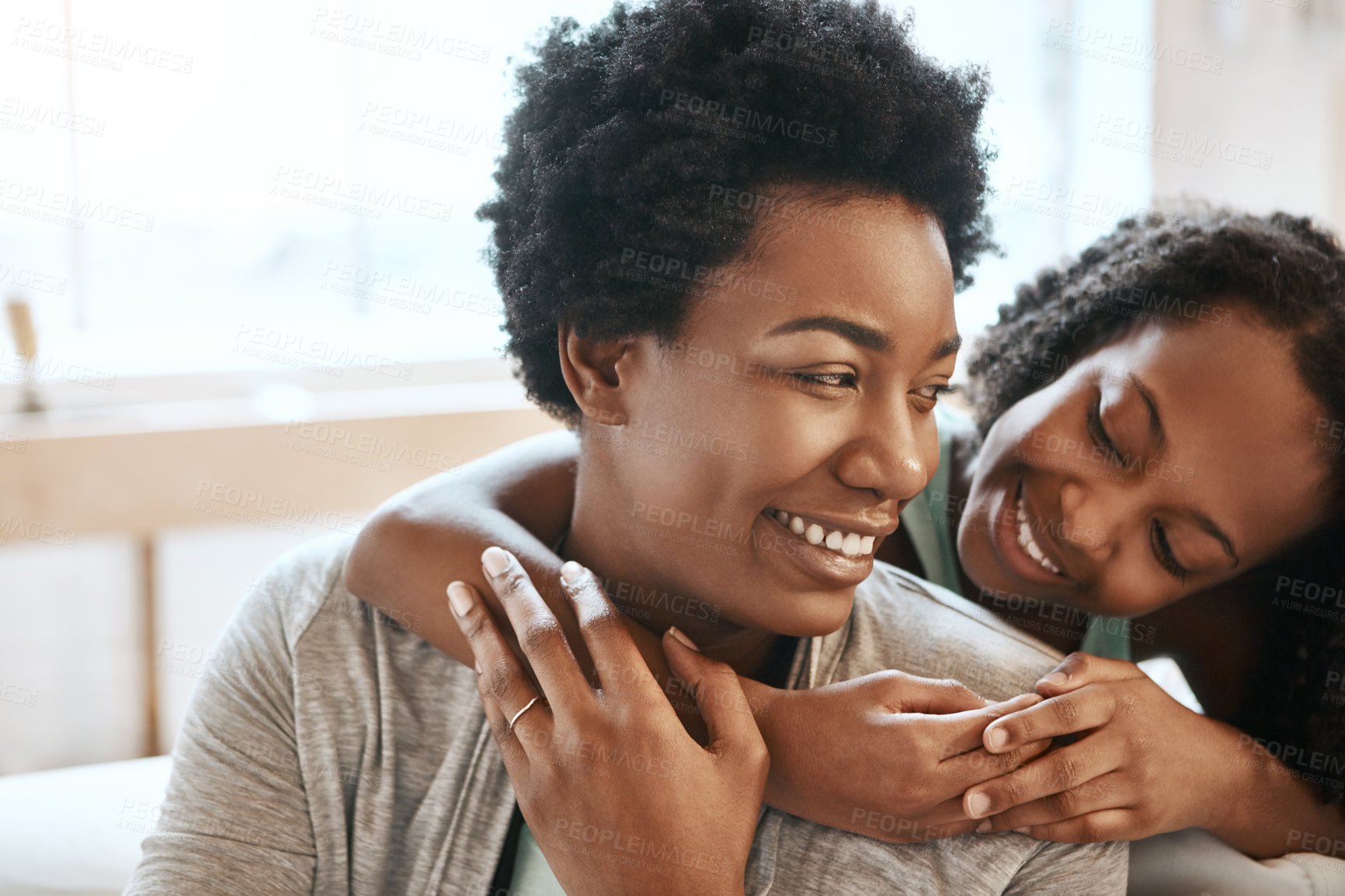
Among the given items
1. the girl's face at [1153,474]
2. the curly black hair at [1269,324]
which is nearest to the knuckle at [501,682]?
the girl's face at [1153,474]

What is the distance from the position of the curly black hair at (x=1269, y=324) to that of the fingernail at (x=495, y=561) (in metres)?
0.82

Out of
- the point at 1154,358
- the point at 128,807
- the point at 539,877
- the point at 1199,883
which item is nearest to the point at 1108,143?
the point at 1154,358

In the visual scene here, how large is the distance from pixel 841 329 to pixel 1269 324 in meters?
0.60

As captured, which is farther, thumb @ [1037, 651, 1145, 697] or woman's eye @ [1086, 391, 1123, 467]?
woman's eye @ [1086, 391, 1123, 467]

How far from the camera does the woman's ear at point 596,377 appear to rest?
1063 millimetres

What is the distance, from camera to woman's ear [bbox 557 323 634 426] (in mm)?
1063

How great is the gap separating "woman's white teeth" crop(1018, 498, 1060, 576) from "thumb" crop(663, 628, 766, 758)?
1.56ft

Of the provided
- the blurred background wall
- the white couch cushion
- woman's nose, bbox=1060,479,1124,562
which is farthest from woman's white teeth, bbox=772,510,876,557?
the blurred background wall

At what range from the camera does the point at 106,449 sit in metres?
2.16

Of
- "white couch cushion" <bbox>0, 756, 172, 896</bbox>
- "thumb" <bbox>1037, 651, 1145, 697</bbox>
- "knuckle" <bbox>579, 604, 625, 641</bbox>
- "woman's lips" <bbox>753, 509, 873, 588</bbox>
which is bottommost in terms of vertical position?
"white couch cushion" <bbox>0, 756, 172, 896</bbox>

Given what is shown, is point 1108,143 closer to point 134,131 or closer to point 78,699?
point 134,131

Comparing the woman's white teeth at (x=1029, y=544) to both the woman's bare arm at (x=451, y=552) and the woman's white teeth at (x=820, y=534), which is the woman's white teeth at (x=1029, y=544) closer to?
the woman's white teeth at (x=820, y=534)

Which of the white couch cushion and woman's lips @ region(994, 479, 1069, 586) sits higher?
woman's lips @ region(994, 479, 1069, 586)

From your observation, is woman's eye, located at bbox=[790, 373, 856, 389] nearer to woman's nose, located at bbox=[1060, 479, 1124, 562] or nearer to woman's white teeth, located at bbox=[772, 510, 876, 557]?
woman's white teeth, located at bbox=[772, 510, 876, 557]
